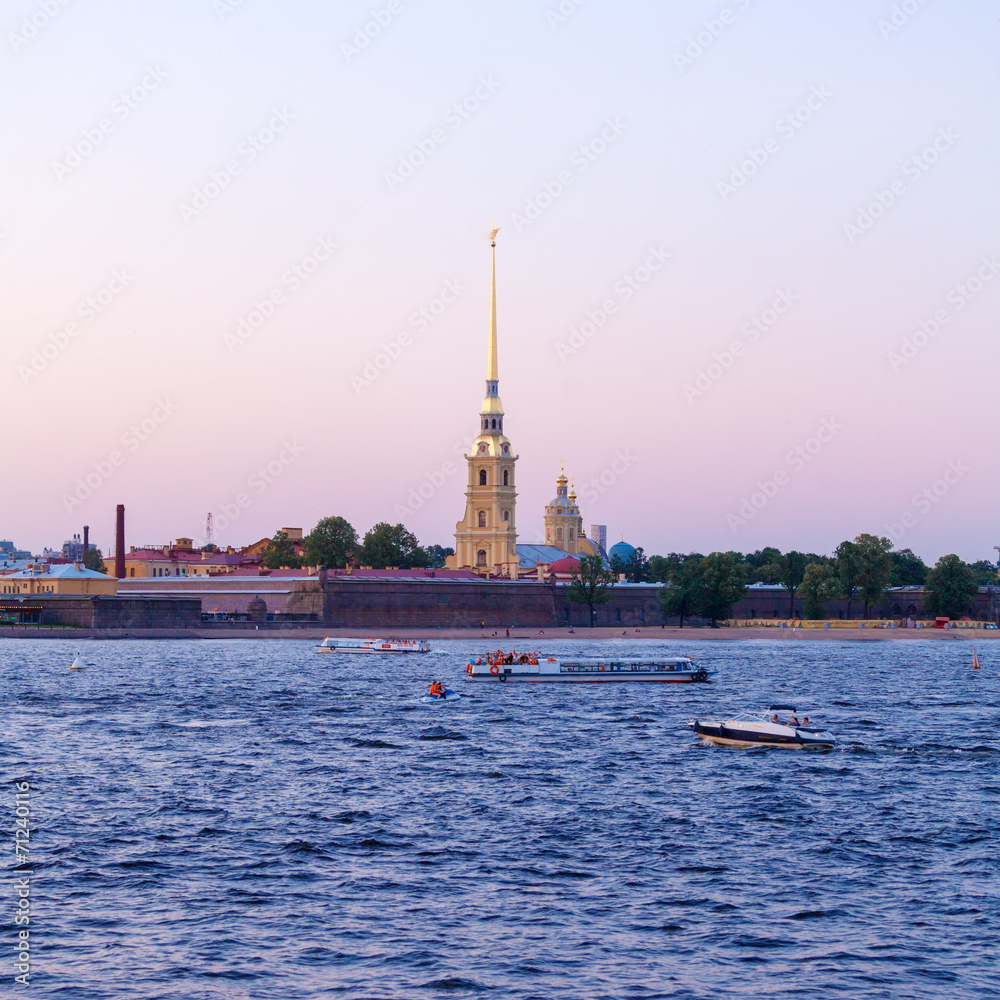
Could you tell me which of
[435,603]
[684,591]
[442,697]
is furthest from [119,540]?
[442,697]

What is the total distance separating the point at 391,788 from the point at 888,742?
15.8 metres

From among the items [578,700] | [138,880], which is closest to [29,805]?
[138,880]

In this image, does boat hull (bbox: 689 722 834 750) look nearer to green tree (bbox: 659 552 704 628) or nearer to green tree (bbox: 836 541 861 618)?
green tree (bbox: 659 552 704 628)

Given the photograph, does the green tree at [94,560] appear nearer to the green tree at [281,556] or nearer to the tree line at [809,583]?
the green tree at [281,556]

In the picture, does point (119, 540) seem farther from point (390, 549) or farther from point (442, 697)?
point (442, 697)

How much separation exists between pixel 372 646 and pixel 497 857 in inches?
2728

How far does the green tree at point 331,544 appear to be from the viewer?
143m

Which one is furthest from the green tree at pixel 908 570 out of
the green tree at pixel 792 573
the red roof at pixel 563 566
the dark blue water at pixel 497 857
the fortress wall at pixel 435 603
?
the dark blue water at pixel 497 857

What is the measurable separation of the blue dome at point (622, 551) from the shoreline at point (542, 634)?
65.4 meters

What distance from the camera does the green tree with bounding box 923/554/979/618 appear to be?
132 m

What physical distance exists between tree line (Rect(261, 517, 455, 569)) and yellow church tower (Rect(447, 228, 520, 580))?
5.03m

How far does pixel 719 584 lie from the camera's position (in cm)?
12269

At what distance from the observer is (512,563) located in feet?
481

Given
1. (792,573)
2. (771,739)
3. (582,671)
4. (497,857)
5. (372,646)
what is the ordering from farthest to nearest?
(792,573), (372,646), (582,671), (771,739), (497,857)
